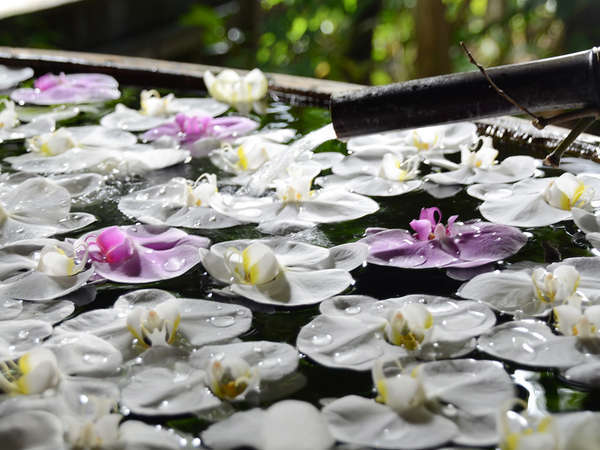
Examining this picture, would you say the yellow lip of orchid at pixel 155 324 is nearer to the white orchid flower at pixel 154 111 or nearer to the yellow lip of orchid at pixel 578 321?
the yellow lip of orchid at pixel 578 321

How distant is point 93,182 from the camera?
139 centimetres

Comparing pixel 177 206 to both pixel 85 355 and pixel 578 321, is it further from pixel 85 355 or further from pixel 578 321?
pixel 578 321

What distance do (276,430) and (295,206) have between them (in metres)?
0.61

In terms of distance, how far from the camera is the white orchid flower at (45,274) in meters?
1.01

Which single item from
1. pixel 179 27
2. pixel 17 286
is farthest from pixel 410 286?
pixel 179 27

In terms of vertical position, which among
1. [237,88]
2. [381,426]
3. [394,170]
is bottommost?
[381,426]

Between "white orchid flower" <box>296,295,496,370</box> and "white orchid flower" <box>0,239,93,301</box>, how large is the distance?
1.07 feet

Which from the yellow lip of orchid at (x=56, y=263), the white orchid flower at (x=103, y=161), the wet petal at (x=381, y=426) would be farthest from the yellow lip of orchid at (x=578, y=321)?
the white orchid flower at (x=103, y=161)

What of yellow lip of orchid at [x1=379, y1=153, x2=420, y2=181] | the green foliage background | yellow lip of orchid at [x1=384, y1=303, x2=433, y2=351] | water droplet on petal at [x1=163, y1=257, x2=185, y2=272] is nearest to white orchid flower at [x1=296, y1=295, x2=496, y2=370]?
yellow lip of orchid at [x1=384, y1=303, x2=433, y2=351]

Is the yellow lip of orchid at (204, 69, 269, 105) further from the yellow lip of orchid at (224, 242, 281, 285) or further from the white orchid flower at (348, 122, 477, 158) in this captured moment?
the yellow lip of orchid at (224, 242, 281, 285)

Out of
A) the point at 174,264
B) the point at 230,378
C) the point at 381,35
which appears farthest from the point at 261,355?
the point at 381,35

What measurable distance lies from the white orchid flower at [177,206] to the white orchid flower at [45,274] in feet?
0.56

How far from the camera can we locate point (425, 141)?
1.49 m

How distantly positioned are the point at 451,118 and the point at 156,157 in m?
0.70
